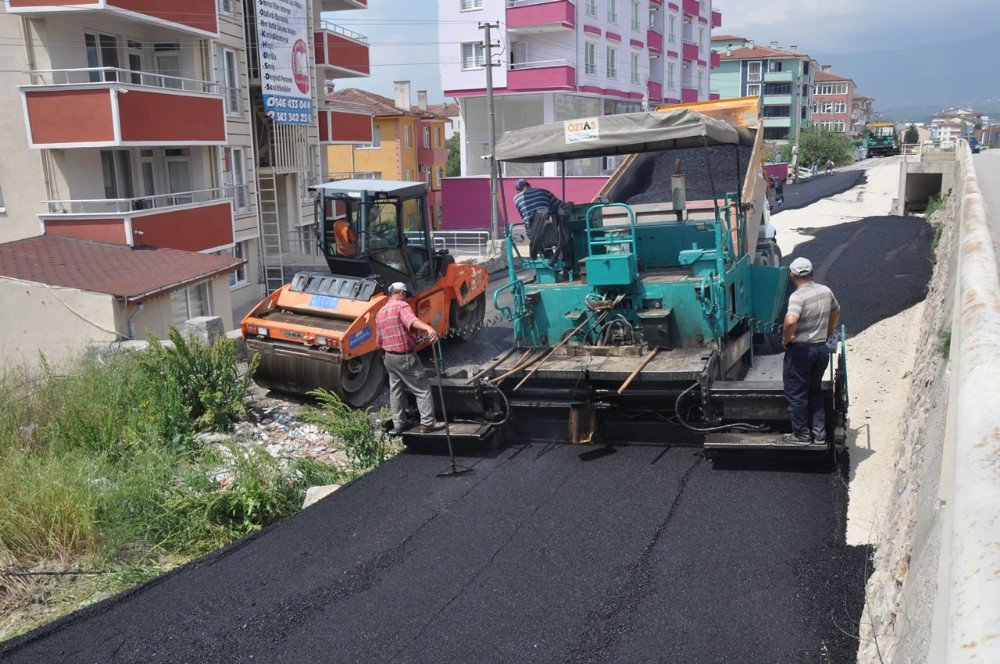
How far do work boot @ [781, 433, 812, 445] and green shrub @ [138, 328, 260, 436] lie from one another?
18.2 ft

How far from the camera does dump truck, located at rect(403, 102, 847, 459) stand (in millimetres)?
6809

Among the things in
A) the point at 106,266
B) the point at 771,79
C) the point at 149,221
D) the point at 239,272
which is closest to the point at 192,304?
the point at 149,221

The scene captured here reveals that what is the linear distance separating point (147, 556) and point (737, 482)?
4415mm

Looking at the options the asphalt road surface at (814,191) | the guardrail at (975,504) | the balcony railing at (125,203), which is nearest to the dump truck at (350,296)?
the balcony railing at (125,203)

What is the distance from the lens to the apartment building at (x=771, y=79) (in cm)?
8150

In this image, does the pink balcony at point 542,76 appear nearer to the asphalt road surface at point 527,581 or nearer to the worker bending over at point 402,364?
the worker bending over at point 402,364

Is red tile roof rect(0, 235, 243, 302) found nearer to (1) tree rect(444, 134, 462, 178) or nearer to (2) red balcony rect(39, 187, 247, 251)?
(2) red balcony rect(39, 187, 247, 251)

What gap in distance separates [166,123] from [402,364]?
10.8 meters

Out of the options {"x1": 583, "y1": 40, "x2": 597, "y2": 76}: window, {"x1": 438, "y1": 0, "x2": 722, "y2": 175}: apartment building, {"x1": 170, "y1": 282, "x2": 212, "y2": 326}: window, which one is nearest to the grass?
{"x1": 170, "y1": 282, "x2": 212, "y2": 326}: window

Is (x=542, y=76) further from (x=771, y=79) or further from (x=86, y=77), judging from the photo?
(x=771, y=79)

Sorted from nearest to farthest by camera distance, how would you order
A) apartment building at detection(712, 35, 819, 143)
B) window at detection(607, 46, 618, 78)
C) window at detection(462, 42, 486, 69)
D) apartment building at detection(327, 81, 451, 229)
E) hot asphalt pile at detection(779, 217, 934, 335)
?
1. hot asphalt pile at detection(779, 217, 934, 335)
2. window at detection(462, 42, 486, 69)
3. window at detection(607, 46, 618, 78)
4. apartment building at detection(327, 81, 451, 229)
5. apartment building at detection(712, 35, 819, 143)

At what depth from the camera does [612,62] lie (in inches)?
1527

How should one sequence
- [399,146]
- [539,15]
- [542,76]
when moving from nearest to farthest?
[539,15] < [542,76] < [399,146]

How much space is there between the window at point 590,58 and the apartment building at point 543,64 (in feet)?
0.14
